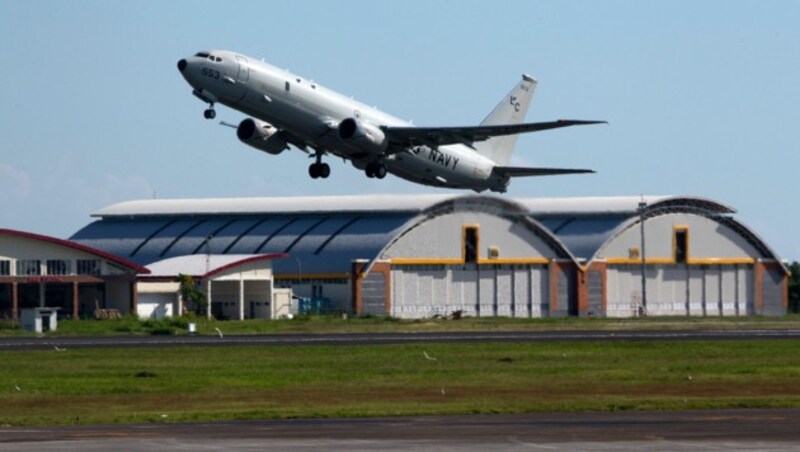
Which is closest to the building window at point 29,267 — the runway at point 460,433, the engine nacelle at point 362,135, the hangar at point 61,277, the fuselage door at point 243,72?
the hangar at point 61,277

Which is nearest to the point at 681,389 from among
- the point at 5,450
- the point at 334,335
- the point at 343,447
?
the point at 343,447

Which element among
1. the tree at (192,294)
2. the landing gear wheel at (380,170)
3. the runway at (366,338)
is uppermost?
the landing gear wheel at (380,170)

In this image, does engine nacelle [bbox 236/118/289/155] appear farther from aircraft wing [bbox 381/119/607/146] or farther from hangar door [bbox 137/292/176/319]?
hangar door [bbox 137/292/176/319]

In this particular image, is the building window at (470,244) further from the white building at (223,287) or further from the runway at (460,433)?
the runway at (460,433)

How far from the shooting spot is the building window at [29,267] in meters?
128

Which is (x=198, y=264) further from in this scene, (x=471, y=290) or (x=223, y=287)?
(x=471, y=290)

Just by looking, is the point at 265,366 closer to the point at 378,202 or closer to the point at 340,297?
the point at 340,297

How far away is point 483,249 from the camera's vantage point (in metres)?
147

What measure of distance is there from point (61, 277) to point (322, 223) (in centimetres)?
3049

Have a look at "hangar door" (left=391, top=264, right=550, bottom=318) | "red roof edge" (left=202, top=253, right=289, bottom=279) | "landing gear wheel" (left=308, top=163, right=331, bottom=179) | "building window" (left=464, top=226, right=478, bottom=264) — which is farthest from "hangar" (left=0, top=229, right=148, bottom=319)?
"landing gear wheel" (left=308, top=163, right=331, bottom=179)

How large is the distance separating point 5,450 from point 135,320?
8063 centimetres

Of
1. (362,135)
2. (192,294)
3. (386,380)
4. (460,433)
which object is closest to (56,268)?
(192,294)

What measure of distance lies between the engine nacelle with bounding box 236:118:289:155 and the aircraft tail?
17.6 meters

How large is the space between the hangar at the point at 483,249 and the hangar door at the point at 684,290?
95 millimetres
